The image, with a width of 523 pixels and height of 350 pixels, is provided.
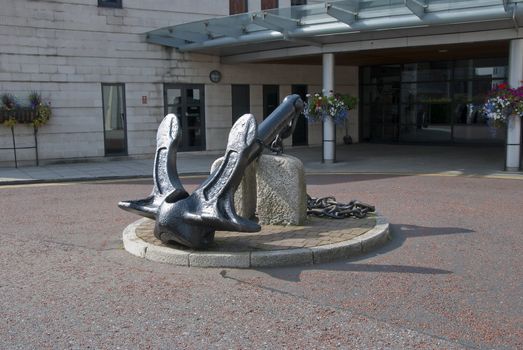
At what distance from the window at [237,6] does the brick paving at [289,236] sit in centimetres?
1399

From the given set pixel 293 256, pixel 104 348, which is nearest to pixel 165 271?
pixel 293 256

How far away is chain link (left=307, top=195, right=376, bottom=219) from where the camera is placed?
293 inches

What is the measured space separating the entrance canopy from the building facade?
31 mm

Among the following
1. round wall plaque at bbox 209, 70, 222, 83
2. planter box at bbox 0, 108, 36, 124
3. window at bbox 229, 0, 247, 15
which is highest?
window at bbox 229, 0, 247, 15

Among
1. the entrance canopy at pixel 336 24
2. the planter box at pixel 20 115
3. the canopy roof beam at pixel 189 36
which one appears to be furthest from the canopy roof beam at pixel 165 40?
the planter box at pixel 20 115

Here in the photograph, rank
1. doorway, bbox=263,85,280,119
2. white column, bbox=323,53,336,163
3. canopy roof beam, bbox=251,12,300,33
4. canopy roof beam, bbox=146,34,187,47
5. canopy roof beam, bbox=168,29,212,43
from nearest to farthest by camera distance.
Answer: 1. canopy roof beam, bbox=251,12,300,33
2. white column, bbox=323,53,336,163
3. canopy roof beam, bbox=168,29,212,43
4. canopy roof beam, bbox=146,34,187,47
5. doorway, bbox=263,85,280,119

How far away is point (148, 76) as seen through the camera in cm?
1816

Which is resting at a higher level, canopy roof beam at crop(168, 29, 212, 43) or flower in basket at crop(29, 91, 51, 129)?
canopy roof beam at crop(168, 29, 212, 43)

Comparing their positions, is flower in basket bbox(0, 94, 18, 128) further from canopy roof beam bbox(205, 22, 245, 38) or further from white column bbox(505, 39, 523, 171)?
white column bbox(505, 39, 523, 171)

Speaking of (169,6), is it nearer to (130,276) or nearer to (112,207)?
(112,207)

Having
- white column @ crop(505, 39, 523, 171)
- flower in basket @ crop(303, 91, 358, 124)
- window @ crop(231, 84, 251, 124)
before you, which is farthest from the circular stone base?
window @ crop(231, 84, 251, 124)

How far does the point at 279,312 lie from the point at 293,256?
4.18 ft

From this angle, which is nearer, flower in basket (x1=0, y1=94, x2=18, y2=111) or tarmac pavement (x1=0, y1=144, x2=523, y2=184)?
tarmac pavement (x1=0, y1=144, x2=523, y2=184)

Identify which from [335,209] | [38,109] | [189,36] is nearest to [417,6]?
[335,209]
